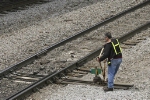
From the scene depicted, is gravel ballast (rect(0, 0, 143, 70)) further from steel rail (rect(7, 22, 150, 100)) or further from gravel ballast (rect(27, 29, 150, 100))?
gravel ballast (rect(27, 29, 150, 100))

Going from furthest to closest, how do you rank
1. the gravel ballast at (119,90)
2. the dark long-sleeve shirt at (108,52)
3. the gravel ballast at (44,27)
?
1. the gravel ballast at (44,27)
2. the dark long-sleeve shirt at (108,52)
3. the gravel ballast at (119,90)

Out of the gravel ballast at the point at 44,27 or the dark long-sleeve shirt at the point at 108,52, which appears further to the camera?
the gravel ballast at the point at 44,27

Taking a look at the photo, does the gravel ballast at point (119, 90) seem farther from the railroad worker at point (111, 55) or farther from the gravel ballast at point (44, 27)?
the gravel ballast at point (44, 27)

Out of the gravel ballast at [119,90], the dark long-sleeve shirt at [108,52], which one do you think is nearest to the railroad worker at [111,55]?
the dark long-sleeve shirt at [108,52]

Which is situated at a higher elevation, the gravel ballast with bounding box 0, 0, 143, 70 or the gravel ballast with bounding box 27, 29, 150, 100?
the gravel ballast with bounding box 0, 0, 143, 70

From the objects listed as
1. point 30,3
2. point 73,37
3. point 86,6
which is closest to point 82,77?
point 73,37

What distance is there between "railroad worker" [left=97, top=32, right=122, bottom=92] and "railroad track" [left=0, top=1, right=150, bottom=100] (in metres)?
2.07

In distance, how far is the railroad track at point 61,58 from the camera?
1424 centimetres

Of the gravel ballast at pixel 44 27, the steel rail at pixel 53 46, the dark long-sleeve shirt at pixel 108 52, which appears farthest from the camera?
the gravel ballast at pixel 44 27

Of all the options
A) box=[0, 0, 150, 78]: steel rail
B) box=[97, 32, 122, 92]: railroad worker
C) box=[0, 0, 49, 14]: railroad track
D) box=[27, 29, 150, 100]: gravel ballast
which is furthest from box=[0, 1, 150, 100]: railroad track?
box=[0, 0, 49, 14]: railroad track

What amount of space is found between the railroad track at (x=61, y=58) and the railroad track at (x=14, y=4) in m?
6.30

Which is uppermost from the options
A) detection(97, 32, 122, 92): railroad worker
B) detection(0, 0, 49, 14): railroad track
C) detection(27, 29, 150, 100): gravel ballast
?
detection(0, 0, 49, 14): railroad track

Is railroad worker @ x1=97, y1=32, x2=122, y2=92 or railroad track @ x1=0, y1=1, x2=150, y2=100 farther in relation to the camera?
railroad track @ x1=0, y1=1, x2=150, y2=100

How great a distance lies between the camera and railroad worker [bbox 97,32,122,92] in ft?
42.4
